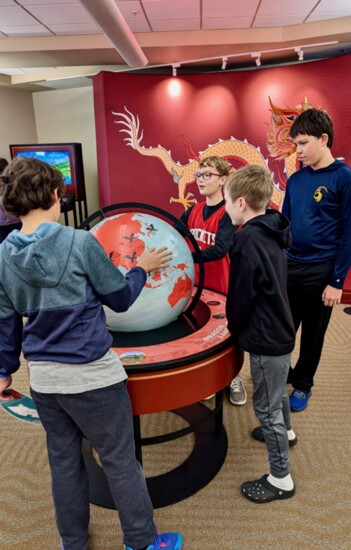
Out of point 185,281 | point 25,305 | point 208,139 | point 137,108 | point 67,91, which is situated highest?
point 67,91

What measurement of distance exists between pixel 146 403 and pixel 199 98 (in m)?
4.39

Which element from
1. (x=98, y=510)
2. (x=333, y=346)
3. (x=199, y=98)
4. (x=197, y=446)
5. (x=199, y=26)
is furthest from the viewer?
(x=199, y=98)

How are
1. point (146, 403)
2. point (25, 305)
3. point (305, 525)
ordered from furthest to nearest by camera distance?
point (305, 525)
point (146, 403)
point (25, 305)

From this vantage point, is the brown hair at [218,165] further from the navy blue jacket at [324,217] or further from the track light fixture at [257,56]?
the track light fixture at [257,56]

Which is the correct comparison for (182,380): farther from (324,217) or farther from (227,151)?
(227,151)

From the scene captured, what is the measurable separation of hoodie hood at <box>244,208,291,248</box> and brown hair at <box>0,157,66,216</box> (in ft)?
2.48

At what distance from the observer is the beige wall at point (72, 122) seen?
665 cm

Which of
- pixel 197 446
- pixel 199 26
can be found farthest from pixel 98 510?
pixel 199 26

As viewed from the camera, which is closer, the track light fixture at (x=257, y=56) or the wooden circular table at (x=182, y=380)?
the wooden circular table at (x=182, y=380)

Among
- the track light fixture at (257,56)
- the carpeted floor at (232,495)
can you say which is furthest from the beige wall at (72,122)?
the carpeted floor at (232,495)

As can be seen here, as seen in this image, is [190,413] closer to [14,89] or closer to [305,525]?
[305,525]

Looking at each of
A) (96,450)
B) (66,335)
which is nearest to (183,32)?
(66,335)

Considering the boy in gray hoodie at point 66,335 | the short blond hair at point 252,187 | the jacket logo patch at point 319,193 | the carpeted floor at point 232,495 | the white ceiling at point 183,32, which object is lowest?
the carpeted floor at point 232,495

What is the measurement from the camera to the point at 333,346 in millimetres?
3162
